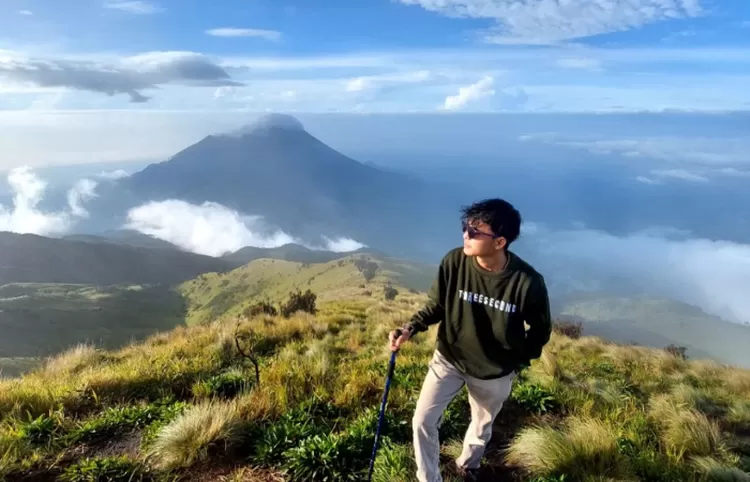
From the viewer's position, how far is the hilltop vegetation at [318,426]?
4.91 metres

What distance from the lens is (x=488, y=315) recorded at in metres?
4.15

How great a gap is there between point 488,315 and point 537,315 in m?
0.37

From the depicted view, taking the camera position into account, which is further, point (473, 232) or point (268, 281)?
point (268, 281)

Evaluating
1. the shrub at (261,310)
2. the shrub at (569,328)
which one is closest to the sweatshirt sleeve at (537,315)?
the shrub at (261,310)

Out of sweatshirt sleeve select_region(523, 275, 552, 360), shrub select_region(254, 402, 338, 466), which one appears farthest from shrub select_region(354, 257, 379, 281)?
sweatshirt sleeve select_region(523, 275, 552, 360)

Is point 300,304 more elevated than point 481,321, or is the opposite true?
point 481,321

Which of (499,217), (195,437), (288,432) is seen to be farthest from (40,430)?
(499,217)

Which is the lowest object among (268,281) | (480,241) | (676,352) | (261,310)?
(268,281)

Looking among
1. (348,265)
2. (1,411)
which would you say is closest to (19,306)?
(348,265)

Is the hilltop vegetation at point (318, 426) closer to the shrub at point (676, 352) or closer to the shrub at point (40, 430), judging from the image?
the shrub at point (40, 430)

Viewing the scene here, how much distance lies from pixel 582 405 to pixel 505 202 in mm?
3946

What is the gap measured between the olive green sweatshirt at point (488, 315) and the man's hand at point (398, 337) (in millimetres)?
125

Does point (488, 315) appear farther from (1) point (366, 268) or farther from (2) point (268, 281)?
(2) point (268, 281)

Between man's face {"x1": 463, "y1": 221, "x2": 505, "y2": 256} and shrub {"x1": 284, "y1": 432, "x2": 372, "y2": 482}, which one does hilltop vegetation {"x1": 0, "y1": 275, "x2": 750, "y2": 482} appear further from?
man's face {"x1": 463, "y1": 221, "x2": 505, "y2": 256}
